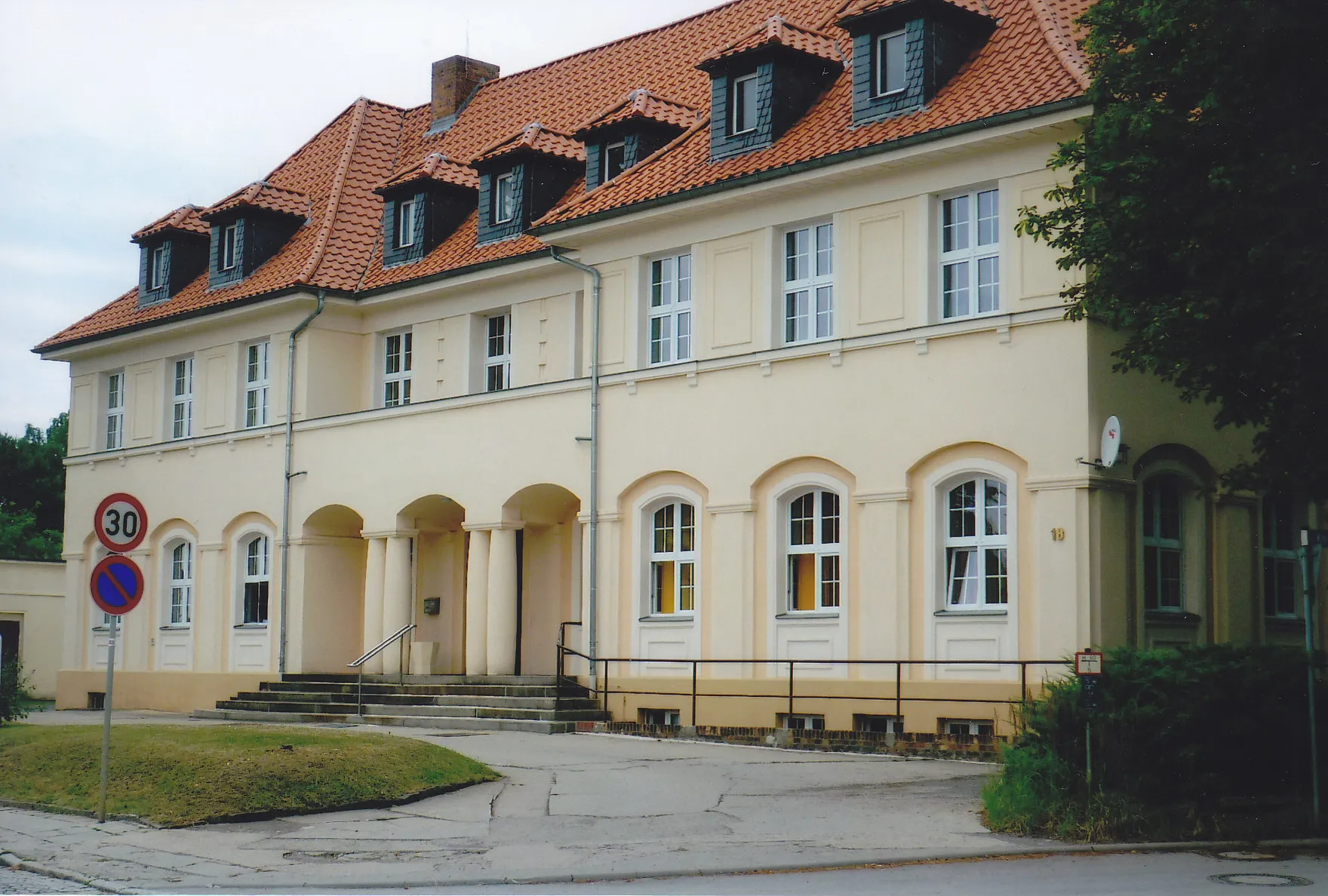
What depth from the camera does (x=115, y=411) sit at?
37.5 m

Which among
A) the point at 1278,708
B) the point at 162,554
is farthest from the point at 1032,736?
the point at 162,554

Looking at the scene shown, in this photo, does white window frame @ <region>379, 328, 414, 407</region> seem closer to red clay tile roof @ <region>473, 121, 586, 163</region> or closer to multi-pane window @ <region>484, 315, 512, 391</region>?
multi-pane window @ <region>484, 315, 512, 391</region>

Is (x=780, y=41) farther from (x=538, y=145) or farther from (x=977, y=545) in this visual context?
(x=977, y=545)

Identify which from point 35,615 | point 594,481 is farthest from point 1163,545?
point 35,615

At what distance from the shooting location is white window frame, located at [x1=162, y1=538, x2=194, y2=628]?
34.8 meters

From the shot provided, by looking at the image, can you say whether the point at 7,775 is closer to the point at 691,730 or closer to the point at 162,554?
the point at 691,730

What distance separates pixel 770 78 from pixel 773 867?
15559mm

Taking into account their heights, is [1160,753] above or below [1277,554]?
below

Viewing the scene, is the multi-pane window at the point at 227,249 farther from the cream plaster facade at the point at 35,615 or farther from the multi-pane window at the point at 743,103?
the cream plaster facade at the point at 35,615

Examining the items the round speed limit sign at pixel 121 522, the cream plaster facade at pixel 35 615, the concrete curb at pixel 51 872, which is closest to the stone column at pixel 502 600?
the round speed limit sign at pixel 121 522

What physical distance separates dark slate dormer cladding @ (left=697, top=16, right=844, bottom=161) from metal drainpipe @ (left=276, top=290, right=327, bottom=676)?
9.66m

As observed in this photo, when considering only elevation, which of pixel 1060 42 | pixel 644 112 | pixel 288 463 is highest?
pixel 644 112

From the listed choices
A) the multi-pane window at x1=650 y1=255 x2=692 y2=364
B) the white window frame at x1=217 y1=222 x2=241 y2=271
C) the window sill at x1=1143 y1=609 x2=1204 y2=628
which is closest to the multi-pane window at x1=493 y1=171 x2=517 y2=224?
the multi-pane window at x1=650 y1=255 x2=692 y2=364

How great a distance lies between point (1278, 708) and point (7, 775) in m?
12.5
